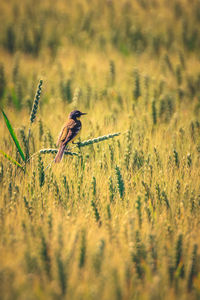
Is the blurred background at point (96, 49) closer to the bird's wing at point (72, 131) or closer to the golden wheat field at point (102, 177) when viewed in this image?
the golden wheat field at point (102, 177)

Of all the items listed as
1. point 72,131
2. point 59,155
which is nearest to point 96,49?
point 72,131

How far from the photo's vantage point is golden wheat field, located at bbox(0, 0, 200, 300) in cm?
153

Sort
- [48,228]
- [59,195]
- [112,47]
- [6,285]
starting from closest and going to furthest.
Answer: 1. [6,285]
2. [48,228]
3. [59,195]
4. [112,47]

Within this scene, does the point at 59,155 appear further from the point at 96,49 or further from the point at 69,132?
the point at 96,49

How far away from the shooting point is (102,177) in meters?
2.45

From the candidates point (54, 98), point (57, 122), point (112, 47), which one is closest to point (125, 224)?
point (57, 122)

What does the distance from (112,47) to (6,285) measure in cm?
535

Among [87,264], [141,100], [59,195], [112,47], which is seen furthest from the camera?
[112,47]

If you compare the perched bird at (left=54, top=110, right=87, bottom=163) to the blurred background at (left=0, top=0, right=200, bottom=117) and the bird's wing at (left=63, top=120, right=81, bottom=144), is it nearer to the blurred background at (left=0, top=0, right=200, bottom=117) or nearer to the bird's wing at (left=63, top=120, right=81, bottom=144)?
the bird's wing at (left=63, top=120, right=81, bottom=144)

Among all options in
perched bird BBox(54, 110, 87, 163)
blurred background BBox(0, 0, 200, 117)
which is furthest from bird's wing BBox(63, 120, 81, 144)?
blurred background BBox(0, 0, 200, 117)

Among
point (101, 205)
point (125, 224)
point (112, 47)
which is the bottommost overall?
point (125, 224)

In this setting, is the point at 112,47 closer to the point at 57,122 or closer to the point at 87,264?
the point at 57,122

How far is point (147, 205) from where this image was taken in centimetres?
214

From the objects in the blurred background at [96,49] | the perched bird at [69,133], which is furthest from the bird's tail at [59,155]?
the blurred background at [96,49]
